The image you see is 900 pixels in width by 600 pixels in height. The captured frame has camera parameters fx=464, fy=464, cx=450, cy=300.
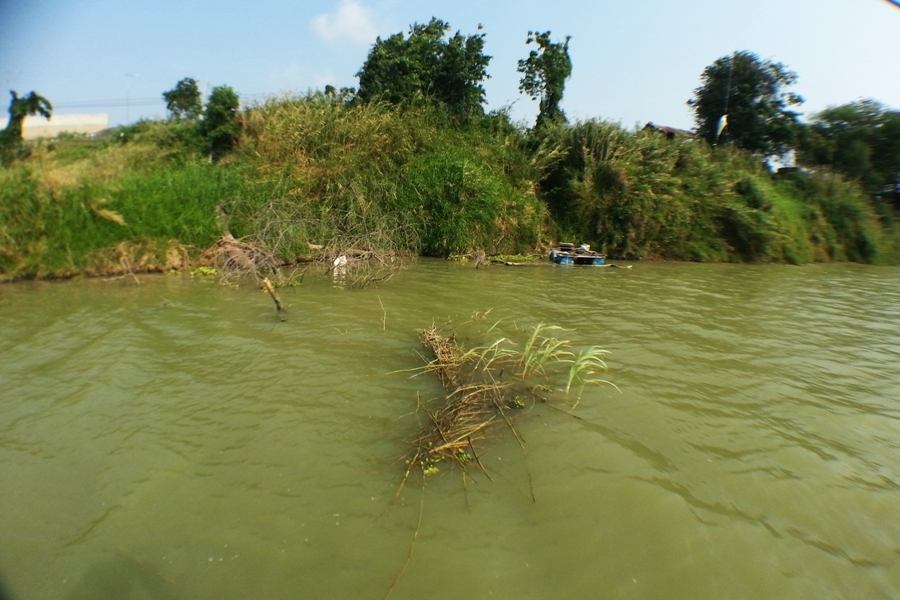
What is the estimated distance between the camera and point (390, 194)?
13.5 meters

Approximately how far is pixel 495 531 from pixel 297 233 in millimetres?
9340

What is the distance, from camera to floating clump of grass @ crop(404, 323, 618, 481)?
3.33 m

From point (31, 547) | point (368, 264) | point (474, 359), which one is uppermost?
point (368, 264)

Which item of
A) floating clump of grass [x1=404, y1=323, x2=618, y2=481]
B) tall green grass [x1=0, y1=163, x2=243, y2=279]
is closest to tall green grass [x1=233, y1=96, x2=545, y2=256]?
tall green grass [x1=0, y1=163, x2=243, y2=279]

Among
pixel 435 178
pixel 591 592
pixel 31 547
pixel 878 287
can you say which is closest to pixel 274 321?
pixel 31 547

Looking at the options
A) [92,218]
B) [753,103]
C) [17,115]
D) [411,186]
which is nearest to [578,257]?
[411,186]

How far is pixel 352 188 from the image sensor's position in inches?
508

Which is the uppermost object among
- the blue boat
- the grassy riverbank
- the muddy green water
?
the grassy riverbank

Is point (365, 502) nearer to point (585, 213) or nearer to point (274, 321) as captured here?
point (274, 321)

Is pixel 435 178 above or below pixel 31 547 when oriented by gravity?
above

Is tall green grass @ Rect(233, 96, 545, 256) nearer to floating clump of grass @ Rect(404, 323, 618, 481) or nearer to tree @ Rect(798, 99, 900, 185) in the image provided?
floating clump of grass @ Rect(404, 323, 618, 481)

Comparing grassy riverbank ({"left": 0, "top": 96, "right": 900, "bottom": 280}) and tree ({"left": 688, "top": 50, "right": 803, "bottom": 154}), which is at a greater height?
tree ({"left": 688, "top": 50, "right": 803, "bottom": 154})

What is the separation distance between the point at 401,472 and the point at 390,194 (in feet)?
37.1

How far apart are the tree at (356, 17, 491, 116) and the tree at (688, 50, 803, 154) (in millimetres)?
12942
